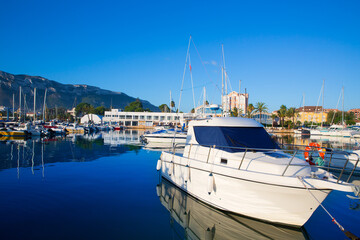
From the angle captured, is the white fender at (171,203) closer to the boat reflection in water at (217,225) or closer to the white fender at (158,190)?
the boat reflection in water at (217,225)

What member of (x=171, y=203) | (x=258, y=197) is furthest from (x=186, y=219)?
(x=258, y=197)

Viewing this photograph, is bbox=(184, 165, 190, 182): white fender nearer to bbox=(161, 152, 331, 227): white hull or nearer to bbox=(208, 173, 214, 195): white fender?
bbox=(161, 152, 331, 227): white hull

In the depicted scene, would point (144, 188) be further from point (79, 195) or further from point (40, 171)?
point (40, 171)

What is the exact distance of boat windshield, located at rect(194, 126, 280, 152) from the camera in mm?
8791

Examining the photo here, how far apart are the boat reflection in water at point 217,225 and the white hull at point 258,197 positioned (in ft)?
0.86

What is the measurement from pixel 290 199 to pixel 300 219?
74 centimetres

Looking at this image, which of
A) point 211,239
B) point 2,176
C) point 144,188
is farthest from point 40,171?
point 211,239

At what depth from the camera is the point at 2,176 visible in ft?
41.1

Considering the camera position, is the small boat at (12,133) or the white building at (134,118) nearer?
the small boat at (12,133)

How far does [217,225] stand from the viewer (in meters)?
7.29

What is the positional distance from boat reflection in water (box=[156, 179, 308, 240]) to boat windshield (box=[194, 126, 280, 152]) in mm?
2351

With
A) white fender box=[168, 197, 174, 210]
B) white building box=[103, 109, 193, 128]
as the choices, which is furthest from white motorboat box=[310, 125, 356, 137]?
white building box=[103, 109, 193, 128]

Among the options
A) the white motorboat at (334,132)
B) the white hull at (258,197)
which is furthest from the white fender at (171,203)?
the white motorboat at (334,132)

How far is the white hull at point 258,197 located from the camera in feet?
20.6
